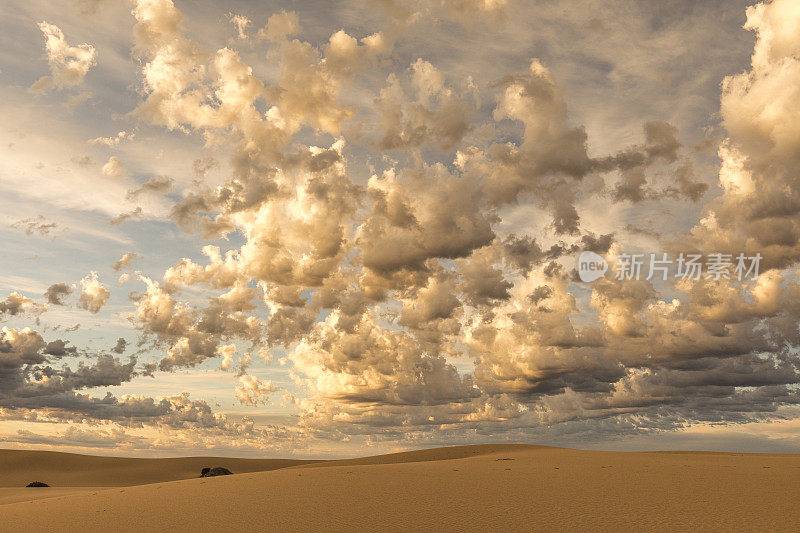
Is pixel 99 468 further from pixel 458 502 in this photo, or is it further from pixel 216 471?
pixel 458 502

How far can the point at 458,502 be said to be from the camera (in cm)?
1659

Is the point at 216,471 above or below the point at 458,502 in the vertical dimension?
below

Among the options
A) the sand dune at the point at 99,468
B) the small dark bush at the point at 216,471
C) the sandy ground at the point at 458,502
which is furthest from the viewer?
the sand dune at the point at 99,468

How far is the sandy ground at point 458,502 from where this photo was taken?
13828 millimetres

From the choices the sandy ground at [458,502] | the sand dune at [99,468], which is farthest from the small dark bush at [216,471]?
the sand dune at [99,468]

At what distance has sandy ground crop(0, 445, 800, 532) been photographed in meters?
13.8

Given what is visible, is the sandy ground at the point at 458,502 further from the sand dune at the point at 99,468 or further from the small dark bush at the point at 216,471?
the sand dune at the point at 99,468

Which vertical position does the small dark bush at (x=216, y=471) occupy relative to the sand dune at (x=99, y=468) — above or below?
above

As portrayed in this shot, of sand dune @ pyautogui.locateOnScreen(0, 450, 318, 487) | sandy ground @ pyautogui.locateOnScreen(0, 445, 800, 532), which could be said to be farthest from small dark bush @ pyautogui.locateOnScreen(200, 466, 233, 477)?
sand dune @ pyautogui.locateOnScreen(0, 450, 318, 487)

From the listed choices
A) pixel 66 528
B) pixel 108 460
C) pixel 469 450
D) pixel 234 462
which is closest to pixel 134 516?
pixel 66 528

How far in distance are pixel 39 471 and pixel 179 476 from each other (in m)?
23.4

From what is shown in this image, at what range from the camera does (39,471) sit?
80.4 m

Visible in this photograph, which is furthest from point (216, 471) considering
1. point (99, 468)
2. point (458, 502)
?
point (99, 468)

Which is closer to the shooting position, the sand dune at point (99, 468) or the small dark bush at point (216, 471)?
the small dark bush at point (216, 471)
